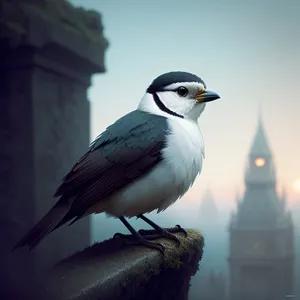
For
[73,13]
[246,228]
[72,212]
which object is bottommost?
[246,228]

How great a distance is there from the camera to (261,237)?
1.35m

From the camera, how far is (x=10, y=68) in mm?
935

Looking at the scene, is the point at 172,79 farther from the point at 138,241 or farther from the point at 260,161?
the point at 260,161

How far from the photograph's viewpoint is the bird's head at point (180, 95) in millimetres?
729

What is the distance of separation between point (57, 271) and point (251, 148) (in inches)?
26.0

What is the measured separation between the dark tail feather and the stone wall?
20 cm

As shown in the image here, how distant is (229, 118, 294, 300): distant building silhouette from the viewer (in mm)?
1202

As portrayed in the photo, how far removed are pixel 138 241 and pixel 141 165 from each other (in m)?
0.15

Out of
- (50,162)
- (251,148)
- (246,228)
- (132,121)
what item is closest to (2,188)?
(50,162)

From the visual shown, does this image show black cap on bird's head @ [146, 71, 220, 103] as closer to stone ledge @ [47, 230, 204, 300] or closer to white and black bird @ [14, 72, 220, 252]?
white and black bird @ [14, 72, 220, 252]

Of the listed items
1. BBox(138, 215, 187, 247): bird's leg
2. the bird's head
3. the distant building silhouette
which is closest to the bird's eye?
the bird's head

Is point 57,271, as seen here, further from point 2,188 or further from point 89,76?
point 89,76

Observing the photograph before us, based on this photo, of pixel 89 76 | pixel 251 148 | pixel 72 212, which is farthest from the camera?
pixel 251 148

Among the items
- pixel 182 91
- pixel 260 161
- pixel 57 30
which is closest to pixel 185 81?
pixel 182 91
